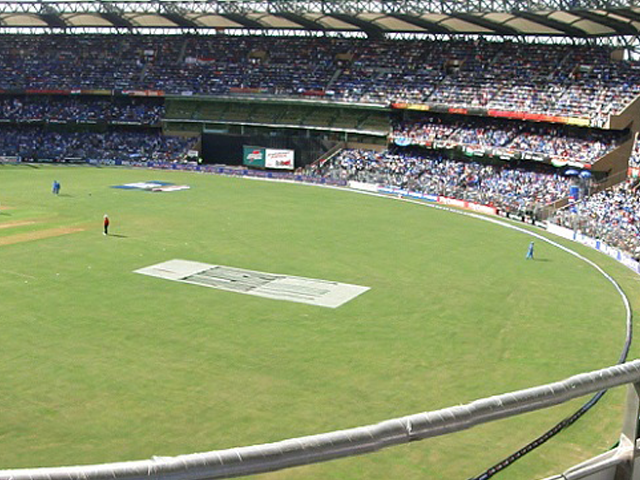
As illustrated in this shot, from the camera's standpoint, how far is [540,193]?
61344 mm

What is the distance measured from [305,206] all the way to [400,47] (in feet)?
117

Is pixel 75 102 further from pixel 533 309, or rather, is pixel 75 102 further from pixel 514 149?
pixel 533 309

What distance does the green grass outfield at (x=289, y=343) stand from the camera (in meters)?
17.3

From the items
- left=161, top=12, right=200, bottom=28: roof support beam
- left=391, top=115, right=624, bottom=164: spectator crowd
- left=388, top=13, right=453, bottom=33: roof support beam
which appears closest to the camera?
left=391, top=115, right=624, bottom=164: spectator crowd

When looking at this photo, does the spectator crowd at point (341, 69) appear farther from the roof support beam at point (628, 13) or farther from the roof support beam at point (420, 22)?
the roof support beam at point (628, 13)

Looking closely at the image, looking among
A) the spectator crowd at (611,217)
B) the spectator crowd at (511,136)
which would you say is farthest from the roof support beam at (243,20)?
the spectator crowd at (611,217)

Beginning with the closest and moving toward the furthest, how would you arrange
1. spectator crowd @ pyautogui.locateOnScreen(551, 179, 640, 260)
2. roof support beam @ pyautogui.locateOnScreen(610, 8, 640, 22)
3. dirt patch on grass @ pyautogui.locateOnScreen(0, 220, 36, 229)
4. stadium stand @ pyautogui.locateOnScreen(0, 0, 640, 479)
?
spectator crowd @ pyautogui.locateOnScreen(551, 179, 640, 260) → dirt patch on grass @ pyautogui.locateOnScreen(0, 220, 36, 229) → roof support beam @ pyautogui.locateOnScreen(610, 8, 640, 22) → stadium stand @ pyautogui.locateOnScreen(0, 0, 640, 479)

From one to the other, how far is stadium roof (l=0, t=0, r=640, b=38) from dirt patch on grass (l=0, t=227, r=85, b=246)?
147 feet

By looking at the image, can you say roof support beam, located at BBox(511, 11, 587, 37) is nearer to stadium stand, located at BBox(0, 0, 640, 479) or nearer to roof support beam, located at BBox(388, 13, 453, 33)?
stadium stand, located at BBox(0, 0, 640, 479)

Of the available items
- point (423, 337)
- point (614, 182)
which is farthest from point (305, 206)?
point (423, 337)

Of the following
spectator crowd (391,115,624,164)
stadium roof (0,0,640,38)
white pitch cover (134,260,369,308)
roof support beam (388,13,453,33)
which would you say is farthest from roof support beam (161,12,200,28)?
white pitch cover (134,260,369,308)

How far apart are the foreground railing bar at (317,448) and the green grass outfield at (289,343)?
10518mm

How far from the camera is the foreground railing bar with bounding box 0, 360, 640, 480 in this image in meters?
4.38

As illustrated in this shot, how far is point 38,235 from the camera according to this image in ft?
140
